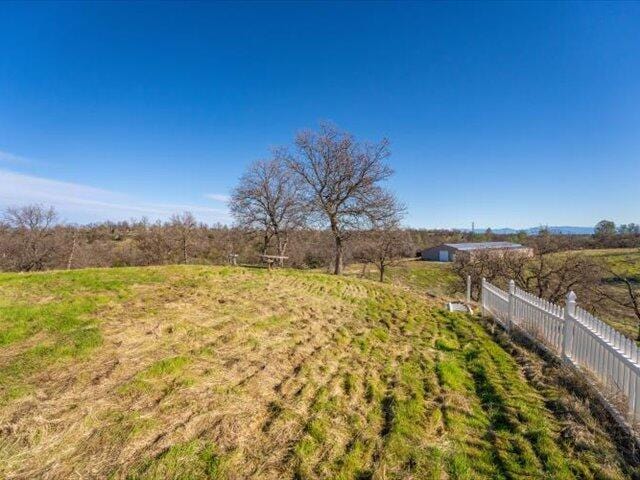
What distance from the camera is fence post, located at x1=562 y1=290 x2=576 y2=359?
19.3 feet

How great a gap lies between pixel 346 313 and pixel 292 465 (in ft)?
20.0

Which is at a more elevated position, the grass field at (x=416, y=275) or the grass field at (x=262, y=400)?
the grass field at (x=262, y=400)

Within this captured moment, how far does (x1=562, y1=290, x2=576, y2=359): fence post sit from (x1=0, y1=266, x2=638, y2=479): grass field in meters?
0.57

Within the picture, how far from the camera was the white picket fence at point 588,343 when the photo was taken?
4.09m

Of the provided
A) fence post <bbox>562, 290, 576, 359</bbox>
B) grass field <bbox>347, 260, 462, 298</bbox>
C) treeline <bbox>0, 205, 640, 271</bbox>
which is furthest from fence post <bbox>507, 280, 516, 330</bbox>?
grass field <bbox>347, 260, 462, 298</bbox>

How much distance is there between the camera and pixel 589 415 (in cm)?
412

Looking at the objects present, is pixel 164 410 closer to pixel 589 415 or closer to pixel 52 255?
pixel 589 415

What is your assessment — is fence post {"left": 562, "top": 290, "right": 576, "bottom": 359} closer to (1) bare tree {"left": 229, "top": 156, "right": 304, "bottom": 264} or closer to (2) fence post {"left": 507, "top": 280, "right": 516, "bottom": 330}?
(2) fence post {"left": 507, "top": 280, "right": 516, "bottom": 330}

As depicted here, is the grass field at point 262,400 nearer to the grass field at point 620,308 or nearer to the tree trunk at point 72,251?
the grass field at point 620,308

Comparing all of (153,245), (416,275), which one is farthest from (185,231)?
(416,275)

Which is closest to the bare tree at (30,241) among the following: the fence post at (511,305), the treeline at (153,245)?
the treeline at (153,245)

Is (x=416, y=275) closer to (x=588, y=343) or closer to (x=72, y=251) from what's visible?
(x=72, y=251)

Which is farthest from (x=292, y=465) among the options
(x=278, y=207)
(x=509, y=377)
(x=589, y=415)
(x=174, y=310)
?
(x=278, y=207)

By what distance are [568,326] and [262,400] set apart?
17.1ft
